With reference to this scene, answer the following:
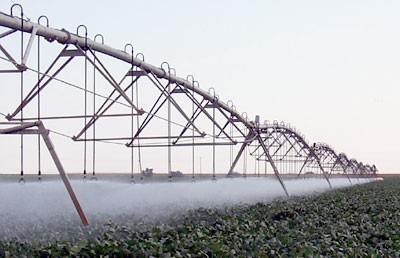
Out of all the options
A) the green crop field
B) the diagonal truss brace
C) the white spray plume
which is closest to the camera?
the green crop field

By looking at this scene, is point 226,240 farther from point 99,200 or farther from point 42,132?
point 99,200

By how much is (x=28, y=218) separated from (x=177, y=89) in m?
9.01

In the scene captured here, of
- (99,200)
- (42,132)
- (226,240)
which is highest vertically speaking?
(42,132)

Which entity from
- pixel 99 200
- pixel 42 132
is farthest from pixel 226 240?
pixel 99 200

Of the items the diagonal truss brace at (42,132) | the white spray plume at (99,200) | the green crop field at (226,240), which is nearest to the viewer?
the green crop field at (226,240)

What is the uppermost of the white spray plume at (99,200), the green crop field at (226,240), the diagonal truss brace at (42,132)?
the diagonal truss brace at (42,132)

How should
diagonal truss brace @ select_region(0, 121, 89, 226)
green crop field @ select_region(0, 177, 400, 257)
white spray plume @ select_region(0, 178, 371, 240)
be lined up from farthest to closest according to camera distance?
1. white spray plume @ select_region(0, 178, 371, 240)
2. diagonal truss brace @ select_region(0, 121, 89, 226)
3. green crop field @ select_region(0, 177, 400, 257)

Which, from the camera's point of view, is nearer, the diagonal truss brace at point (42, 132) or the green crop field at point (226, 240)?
the green crop field at point (226, 240)

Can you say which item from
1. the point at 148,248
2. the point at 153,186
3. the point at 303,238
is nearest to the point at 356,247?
the point at 303,238

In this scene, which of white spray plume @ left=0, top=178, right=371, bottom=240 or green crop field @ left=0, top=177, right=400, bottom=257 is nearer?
green crop field @ left=0, top=177, right=400, bottom=257

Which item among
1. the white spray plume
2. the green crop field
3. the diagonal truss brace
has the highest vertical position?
the diagonal truss brace

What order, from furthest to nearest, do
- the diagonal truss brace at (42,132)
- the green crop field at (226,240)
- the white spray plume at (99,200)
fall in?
the white spray plume at (99,200), the diagonal truss brace at (42,132), the green crop field at (226,240)

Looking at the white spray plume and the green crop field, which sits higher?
the white spray plume

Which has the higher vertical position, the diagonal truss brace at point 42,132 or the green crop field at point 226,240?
the diagonal truss brace at point 42,132
